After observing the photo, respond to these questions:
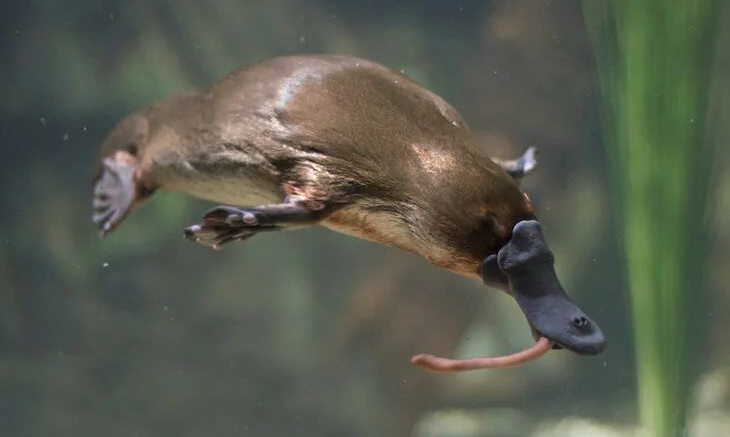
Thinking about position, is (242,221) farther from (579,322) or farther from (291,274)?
(291,274)

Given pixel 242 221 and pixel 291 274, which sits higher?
pixel 242 221

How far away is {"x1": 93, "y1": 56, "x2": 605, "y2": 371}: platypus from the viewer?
1246mm

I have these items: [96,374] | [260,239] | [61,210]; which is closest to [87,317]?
[96,374]

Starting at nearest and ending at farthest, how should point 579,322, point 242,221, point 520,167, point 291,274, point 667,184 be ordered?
point 579,322 → point 242,221 → point 520,167 → point 667,184 → point 291,274

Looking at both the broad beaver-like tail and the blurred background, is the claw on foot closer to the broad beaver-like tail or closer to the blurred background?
the broad beaver-like tail

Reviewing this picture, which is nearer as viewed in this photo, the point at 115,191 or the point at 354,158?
the point at 354,158

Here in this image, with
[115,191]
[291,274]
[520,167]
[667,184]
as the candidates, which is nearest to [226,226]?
[520,167]

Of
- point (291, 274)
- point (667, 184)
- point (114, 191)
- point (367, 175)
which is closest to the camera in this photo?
point (367, 175)

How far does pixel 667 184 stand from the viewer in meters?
2.46

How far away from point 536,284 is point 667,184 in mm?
1397

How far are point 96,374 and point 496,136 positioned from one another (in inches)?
72.2

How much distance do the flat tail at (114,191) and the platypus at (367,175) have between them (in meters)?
0.19

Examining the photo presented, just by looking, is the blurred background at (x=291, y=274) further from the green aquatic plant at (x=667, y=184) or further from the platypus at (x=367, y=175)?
the platypus at (x=367, y=175)

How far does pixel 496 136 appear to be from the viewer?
284 centimetres
